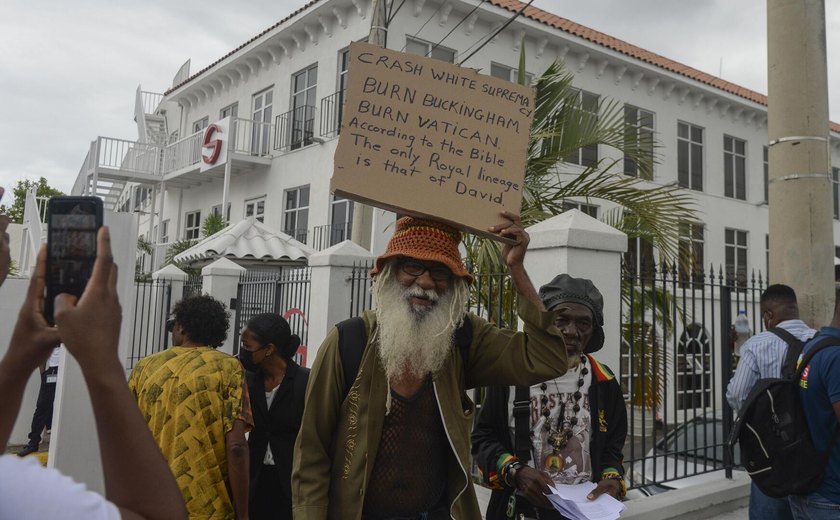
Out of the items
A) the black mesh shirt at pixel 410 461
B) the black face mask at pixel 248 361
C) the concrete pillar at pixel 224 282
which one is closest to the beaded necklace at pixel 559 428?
the black mesh shirt at pixel 410 461

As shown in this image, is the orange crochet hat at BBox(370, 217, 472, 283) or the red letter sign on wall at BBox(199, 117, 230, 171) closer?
the orange crochet hat at BBox(370, 217, 472, 283)

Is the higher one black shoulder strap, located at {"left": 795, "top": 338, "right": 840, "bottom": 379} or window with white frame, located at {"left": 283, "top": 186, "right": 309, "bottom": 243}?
window with white frame, located at {"left": 283, "top": 186, "right": 309, "bottom": 243}

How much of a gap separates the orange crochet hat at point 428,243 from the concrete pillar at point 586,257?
159 centimetres

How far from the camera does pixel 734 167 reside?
1869 cm

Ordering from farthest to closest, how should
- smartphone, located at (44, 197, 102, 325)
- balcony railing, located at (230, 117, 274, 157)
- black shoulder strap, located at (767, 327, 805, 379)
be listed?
balcony railing, located at (230, 117, 274, 157)
black shoulder strap, located at (767, 327, 805, 379)
smartphone, located at (44, 197, 102, 325)

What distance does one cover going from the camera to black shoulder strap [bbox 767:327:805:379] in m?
3.29

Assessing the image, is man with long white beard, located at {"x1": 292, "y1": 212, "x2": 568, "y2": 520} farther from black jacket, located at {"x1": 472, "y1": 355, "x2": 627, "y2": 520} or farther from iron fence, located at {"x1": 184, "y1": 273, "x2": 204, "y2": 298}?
iron fence, located at {"x1": 184, "y1": 273, "x2": 204, "y2": 298}

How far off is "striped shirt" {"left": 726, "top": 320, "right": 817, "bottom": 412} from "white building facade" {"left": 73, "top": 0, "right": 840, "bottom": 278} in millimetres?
9220

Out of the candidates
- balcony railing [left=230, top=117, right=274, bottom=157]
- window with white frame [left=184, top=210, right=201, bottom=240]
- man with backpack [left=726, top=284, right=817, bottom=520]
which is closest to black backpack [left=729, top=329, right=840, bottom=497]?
man with backpack [left=726, top=284, right=817, bottom=520]

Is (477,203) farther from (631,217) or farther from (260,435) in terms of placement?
(631,217)

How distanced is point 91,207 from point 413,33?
12805mm

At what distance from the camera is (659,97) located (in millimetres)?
16719

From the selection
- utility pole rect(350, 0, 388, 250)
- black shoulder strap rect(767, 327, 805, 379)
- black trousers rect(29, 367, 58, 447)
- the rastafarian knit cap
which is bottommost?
black trousers rect(29, 367, 58, 447)

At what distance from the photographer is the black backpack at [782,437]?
307 centimetres
